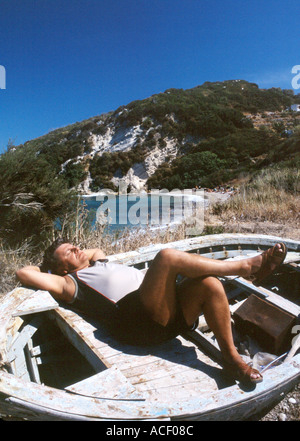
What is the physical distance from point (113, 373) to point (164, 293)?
59cm

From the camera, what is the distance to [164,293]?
2.08 meters

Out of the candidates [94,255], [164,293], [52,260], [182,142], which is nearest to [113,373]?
[164,293]

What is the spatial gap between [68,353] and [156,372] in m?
1.14

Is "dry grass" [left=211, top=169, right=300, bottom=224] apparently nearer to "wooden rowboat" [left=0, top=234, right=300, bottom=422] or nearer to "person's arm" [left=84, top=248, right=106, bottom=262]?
"wooden rowboat" [left=0, top=234, right=300, bottom=422]

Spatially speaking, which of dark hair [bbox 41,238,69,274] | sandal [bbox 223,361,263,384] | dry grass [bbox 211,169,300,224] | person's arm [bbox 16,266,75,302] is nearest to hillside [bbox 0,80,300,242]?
dry grass [bbox 211,169,300,224]

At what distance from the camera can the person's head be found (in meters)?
2.57

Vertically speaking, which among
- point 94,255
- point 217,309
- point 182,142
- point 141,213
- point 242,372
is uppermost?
point 182,142

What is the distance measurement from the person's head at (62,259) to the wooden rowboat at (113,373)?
0.23m

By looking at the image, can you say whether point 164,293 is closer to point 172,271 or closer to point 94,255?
point 172,271

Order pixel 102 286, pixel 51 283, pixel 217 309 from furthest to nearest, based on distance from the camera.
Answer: pixel 51 283 → pixel 102 286 → pixel 217 309

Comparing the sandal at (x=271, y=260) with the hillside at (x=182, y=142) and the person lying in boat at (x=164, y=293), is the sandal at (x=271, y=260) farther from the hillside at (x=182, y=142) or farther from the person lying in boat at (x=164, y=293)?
the hillside at (x=182, y=142)

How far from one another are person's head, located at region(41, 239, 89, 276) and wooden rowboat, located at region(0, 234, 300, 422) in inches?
9.0

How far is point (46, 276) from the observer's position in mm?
2500
